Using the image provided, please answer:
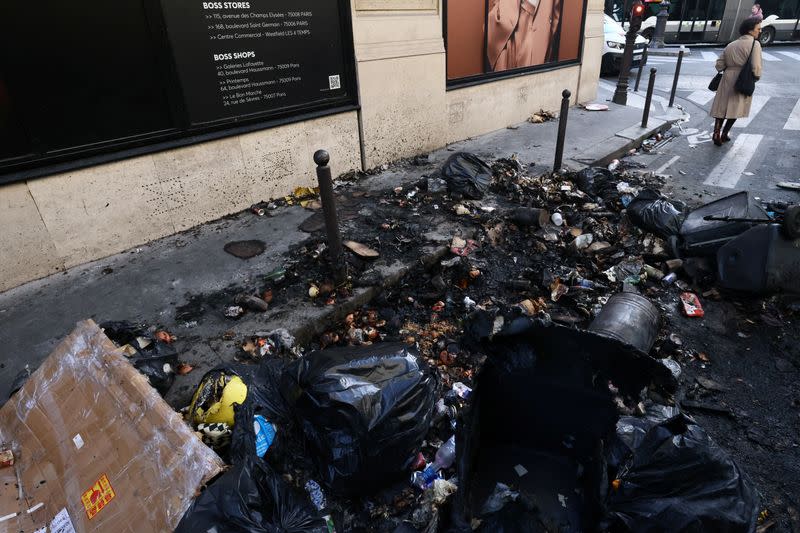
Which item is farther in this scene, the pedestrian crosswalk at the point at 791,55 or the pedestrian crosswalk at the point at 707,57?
the pedestrian crosswalk at the point at 707,57

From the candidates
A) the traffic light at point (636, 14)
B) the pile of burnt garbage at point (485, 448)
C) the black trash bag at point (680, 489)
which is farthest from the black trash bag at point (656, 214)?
the traffic light at point (636, 14)

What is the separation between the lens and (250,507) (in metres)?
1.67

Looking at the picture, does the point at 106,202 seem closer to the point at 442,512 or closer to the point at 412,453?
the point at 412,453

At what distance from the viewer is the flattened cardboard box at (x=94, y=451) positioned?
1812mm

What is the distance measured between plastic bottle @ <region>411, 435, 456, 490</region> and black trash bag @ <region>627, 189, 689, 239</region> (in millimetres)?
3431

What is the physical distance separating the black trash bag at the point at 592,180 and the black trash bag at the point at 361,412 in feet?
14.1

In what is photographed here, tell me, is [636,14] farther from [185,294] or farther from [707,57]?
[185,294]

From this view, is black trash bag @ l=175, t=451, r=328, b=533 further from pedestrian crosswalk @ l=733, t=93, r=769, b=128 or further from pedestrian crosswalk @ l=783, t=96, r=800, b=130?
pedestrian crosswalk @ l=783, t=96, r=800, b=130

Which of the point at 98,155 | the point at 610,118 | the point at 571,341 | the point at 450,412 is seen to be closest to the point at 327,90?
the point at 98,155

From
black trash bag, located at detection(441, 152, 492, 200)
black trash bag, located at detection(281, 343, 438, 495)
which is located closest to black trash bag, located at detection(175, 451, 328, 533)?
black trash bag, located at detection(281, 343, 438, 495)

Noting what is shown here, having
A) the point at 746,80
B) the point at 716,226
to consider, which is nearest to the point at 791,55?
the point at 746,80

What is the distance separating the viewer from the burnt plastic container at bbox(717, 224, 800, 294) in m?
3.61

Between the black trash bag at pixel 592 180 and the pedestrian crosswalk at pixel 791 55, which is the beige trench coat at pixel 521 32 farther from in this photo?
the pedestrian crosswalk at pixel 791 55

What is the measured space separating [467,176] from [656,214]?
6.74 feet
